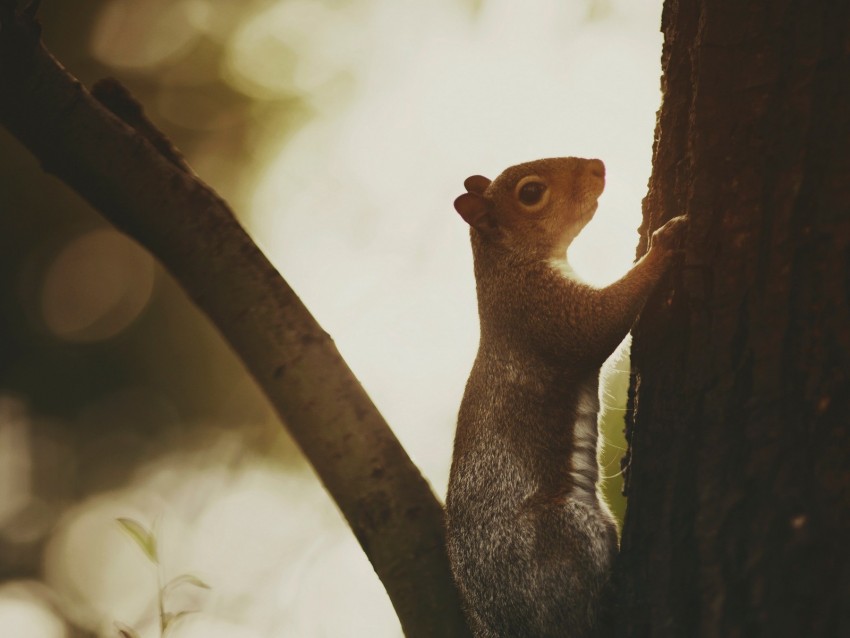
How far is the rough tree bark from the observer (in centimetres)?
193

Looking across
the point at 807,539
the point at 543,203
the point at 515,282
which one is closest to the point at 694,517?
the point at 807,539

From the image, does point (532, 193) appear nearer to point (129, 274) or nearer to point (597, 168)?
point (597, 168)

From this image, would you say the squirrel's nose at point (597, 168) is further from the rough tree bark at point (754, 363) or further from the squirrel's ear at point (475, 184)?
the rough tree bark at point (754, 363)

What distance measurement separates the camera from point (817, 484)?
6.36 ft

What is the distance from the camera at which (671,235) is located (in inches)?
102

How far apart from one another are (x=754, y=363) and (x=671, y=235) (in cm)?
61

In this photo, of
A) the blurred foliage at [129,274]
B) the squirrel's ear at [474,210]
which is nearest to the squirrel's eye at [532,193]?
the squirrel's ear at [474,210]

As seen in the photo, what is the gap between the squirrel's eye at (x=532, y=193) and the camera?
13.5 feet

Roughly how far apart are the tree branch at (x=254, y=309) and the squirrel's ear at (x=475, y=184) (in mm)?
2002

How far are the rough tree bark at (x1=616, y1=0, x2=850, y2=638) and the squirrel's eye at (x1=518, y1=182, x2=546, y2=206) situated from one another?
1.63 meters

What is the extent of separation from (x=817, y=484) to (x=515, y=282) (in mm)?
1985

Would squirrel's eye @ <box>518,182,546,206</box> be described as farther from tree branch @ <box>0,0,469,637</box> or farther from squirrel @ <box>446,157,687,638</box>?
tree branch @ <box>0,0,469,637</box>

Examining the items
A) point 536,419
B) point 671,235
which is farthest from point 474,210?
point 671,235

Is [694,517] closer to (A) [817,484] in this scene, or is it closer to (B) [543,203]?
(A) [817,484]
